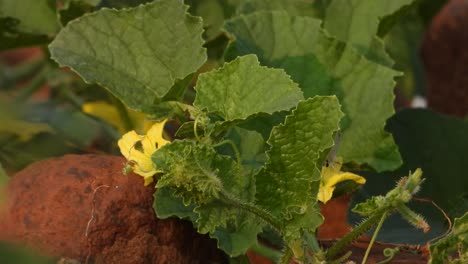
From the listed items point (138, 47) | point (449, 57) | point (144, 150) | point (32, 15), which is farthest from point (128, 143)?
point (449, 57)

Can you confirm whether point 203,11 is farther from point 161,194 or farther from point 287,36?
point 161,194

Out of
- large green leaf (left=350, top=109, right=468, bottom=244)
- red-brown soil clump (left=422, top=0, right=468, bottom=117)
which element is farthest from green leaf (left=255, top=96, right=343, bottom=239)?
→ red-brown soil clump (left=422, top=0, right=468, bottom=117)

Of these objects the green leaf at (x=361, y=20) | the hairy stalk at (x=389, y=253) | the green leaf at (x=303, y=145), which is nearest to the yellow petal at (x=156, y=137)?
the green leaf at (x=303, y=145)

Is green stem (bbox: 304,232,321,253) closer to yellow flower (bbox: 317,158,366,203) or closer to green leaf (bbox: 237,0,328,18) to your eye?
yellow flower (bbox: 317,158,366,203)

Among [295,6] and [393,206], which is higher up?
[393,206]

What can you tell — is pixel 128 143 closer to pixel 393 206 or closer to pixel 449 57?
pixel 393 206

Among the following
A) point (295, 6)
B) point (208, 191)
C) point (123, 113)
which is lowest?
point (123, 113)
